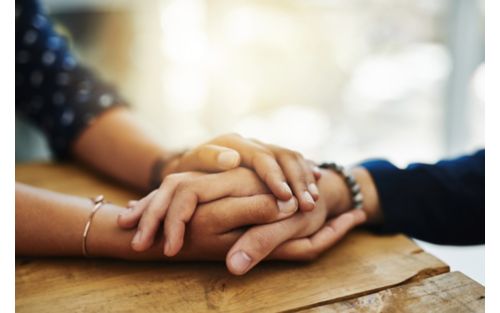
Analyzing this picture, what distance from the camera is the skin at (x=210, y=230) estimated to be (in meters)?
0.64

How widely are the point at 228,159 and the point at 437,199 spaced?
385mm

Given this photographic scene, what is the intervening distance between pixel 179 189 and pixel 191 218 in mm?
44

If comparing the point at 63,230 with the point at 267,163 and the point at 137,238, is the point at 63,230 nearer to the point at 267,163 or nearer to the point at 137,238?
the point at 137,238

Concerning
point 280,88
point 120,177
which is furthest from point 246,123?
point 120,177

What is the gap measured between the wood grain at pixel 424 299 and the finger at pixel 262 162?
17 centimetres

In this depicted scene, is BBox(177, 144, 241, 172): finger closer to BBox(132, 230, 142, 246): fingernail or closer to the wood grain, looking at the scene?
BBox(132, 230, 142, 246): fingernail

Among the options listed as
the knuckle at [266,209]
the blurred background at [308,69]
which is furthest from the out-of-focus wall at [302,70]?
the knuckle at [266,209]

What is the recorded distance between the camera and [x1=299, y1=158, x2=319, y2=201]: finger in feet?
2.26

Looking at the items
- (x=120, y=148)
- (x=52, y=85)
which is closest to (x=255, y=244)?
(x=120, y=148)

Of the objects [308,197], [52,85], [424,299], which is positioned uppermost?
[52,85]

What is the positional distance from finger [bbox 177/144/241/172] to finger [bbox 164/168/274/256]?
0.01 meters

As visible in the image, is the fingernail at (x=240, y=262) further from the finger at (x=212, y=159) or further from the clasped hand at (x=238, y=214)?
the finger at (x=212, y=159)

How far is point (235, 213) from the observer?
0.64 metres

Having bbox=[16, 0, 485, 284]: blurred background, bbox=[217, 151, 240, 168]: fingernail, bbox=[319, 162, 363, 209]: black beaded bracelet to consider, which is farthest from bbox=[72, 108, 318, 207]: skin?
bbox=[16, 0, 485, 284]: blurred background
